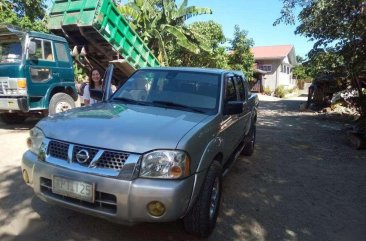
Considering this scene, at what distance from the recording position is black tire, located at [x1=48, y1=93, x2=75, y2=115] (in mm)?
8579

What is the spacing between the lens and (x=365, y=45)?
32.8 ft

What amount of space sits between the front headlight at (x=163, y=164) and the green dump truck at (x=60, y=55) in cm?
592

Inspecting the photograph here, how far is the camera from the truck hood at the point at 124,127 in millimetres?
3053

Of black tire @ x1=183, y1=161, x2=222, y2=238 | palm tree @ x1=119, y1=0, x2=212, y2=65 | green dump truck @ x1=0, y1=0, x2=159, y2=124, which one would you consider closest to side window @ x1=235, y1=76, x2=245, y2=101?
black tire @ x1=183, y1=161, x2=222, y2=238

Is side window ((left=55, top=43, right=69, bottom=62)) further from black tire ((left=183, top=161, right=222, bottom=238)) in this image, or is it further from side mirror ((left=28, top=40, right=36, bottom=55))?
black tire ((left=183, top=161, right=222, bottom=238))

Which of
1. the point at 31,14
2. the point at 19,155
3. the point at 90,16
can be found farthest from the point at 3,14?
the point at 19,155

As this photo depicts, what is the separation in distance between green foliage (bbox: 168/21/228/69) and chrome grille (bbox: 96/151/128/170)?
58.3 feet

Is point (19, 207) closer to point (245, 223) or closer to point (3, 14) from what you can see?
point (245, 223)

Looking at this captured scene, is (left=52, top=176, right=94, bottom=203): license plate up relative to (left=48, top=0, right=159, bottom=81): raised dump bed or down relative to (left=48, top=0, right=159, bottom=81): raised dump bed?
down

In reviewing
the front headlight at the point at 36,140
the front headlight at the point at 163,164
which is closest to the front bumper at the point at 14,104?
the front headlight at the point at 36,140

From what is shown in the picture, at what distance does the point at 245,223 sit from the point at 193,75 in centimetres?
196

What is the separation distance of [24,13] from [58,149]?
552 inches

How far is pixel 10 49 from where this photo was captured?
8.20 meters

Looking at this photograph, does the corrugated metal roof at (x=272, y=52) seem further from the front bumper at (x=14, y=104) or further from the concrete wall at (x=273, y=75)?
the front bumper at (x=14, y=104)
